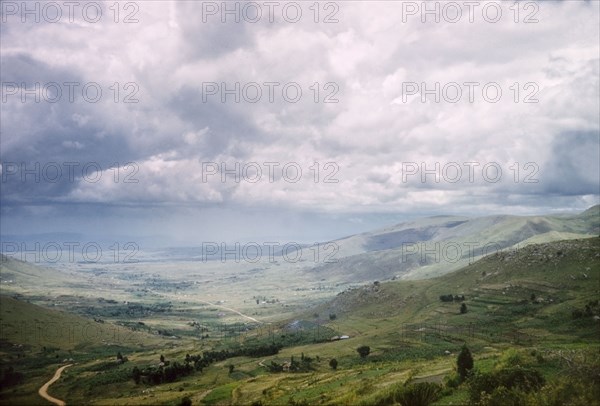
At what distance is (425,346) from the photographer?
124 m

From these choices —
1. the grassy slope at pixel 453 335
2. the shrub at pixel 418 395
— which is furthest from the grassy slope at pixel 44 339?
the shrub at pixel 418 395

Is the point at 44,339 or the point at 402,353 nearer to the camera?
the point at 402,353

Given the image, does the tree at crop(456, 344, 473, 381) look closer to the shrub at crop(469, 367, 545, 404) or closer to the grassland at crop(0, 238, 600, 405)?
the grassland at crop(0, 238, 600, 405)

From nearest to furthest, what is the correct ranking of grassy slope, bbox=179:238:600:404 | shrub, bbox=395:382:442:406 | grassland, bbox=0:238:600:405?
shrub, bbox=395:382:442:406
grassland, bbox=0:238:600:405
grassy slope, bbox=179:238:600:404

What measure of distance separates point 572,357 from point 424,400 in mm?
18542

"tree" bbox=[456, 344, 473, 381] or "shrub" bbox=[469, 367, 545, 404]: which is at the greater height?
"shrub" bbox=[469, 367, 545, 404]

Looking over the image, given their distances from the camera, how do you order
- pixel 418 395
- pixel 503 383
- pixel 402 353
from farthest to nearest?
pixel 402 353
pixel 418 395
pixel 503 383

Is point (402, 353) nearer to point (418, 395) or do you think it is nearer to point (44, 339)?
point (418, 395)

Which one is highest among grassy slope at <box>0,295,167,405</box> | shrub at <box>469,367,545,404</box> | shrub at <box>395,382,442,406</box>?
shrub at <box>469,367,545,404</box>

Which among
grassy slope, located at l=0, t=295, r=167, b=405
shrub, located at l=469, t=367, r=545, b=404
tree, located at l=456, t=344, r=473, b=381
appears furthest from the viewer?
grassy slope, located at l=0, t=295, r=167, b=405

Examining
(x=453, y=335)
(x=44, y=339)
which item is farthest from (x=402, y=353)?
(x=44, y=339)

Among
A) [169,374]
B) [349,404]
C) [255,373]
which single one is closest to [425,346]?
[255,373]

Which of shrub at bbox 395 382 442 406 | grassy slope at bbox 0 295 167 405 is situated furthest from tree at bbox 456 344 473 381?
grassy slope at bbox 0 295 167 405

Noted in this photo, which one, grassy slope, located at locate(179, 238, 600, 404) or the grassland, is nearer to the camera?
the grassland
